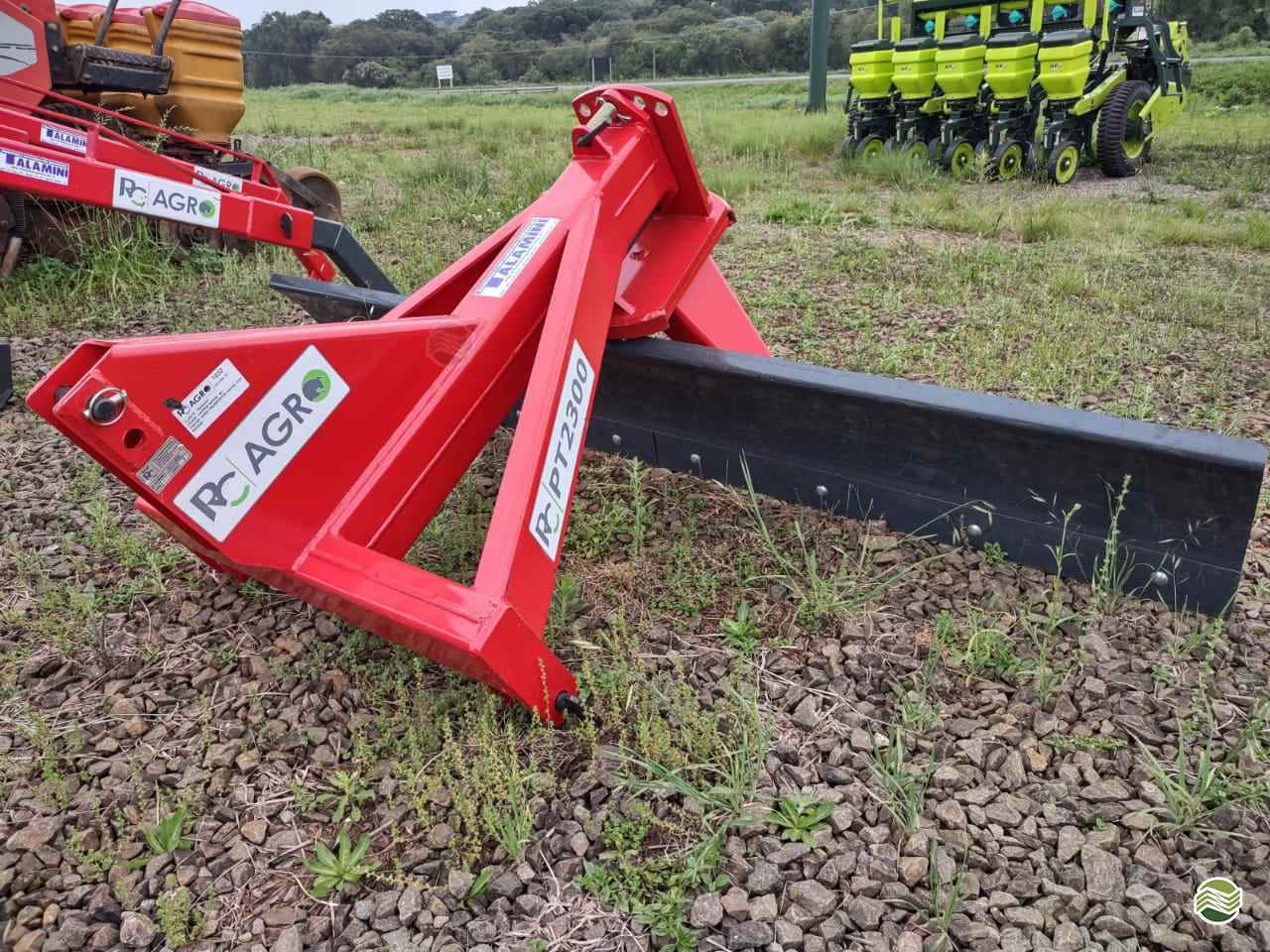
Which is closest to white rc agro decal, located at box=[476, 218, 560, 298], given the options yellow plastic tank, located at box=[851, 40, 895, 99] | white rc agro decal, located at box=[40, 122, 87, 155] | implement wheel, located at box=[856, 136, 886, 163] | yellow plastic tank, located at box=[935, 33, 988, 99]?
white rc agro decal, located at box=[40, 122, 87, 155]

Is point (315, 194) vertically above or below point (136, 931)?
above

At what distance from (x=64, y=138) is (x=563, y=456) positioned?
3.08m

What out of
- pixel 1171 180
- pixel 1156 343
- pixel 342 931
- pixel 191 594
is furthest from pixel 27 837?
pixel 1171 180

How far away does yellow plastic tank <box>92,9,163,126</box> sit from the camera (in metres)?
5.75

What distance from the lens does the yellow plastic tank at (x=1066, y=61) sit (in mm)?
7855

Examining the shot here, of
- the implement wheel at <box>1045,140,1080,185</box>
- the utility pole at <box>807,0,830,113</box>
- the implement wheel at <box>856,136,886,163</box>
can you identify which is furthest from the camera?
the utility pole at <box>807,0,830,113</box>

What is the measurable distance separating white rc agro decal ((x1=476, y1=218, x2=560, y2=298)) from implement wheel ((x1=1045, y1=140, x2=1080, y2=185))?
7039mm

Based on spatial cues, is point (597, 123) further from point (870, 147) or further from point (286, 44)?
point (286, 44)

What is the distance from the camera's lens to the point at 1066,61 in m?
7.88

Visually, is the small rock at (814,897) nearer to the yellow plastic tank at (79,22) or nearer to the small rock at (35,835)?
the small rock at (35,835)

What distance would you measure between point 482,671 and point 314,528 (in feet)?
1.43

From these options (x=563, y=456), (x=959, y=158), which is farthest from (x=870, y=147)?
(x=563, y=456)

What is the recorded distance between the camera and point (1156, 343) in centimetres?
384

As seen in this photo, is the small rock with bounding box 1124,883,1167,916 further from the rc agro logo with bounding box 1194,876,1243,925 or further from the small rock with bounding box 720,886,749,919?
the small rock with bounding box 720,886,749,919
